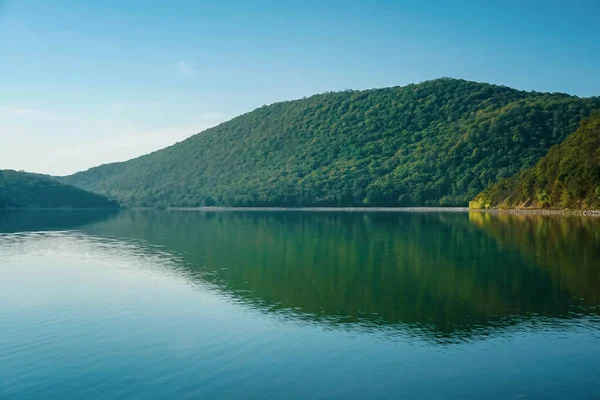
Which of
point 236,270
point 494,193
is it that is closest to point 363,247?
point 236,270

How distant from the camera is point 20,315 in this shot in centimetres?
2084

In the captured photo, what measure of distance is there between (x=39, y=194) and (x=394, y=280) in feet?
519

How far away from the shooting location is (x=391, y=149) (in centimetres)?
15850

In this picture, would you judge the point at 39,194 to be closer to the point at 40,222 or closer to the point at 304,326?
the point at 40,222

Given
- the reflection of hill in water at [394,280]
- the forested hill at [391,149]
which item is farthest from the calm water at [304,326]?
the forested hill at [391,149]

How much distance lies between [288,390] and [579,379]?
7175mm

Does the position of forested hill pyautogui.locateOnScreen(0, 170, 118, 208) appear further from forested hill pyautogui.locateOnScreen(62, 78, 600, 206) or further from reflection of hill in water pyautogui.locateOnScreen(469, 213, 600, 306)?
reflection of hill in water pyautogui.locateOnScreen(469, 213, 600, 306)

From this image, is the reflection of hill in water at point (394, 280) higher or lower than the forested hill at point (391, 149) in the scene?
lower

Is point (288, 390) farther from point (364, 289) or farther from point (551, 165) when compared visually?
point (551, 165)

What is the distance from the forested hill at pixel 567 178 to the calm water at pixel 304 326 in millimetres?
47543

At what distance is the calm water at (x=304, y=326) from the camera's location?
1370cm

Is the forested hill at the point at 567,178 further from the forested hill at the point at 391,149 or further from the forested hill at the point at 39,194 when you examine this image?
the forested hill at the point at 39,194

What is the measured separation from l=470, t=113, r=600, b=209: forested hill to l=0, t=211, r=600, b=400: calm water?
47.5 metres

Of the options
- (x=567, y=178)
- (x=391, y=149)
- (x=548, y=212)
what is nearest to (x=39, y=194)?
(x=391, y=149)
